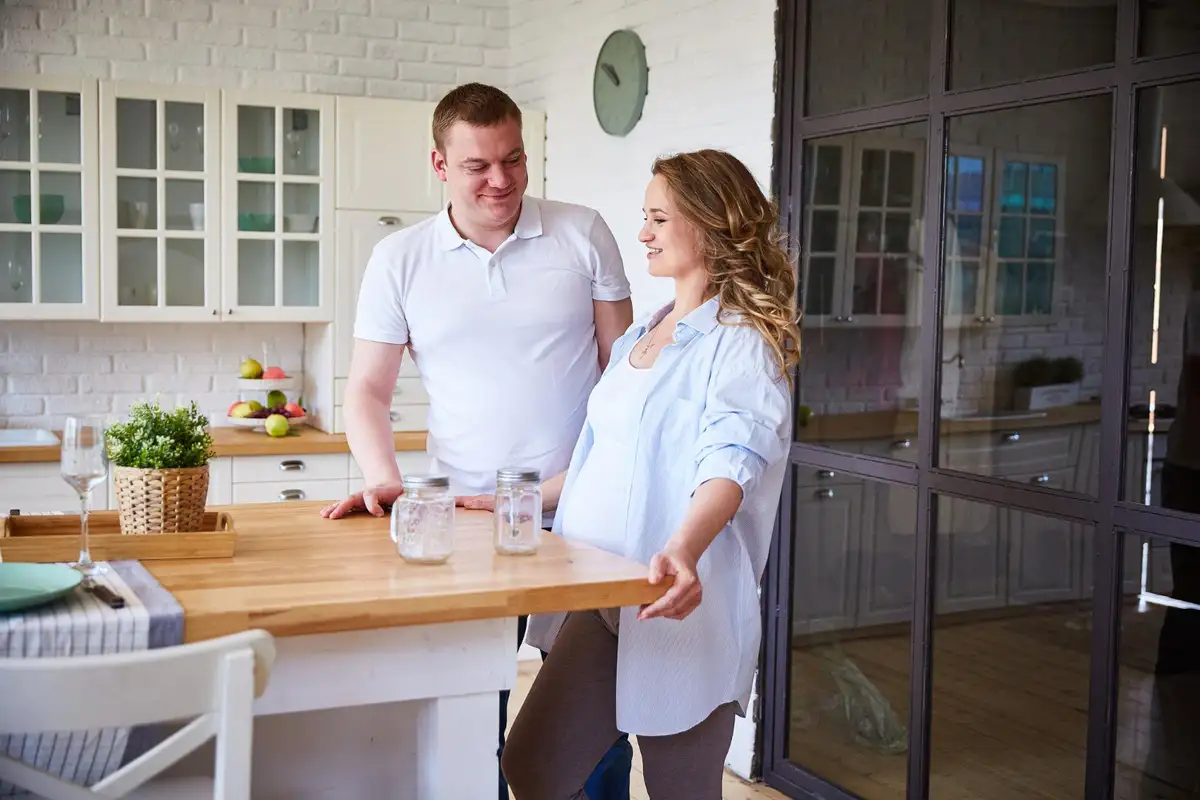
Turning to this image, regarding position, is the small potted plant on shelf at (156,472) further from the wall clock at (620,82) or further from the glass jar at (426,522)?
the wall clock at (620,82)

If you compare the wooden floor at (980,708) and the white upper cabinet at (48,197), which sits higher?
the white upper cabinet at (48,197)

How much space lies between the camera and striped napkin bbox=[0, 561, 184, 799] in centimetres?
166

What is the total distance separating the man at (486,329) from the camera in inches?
110

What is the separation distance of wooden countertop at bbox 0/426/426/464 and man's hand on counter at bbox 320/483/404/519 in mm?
2193

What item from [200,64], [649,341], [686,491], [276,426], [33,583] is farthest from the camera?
[200,64]

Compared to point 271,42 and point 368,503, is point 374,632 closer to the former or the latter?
point 368,503

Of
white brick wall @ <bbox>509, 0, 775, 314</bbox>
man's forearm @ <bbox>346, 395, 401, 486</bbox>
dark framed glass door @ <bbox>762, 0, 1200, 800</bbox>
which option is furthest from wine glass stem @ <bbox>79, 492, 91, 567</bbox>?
white brick wall @ <bbox>509, 0, 775, 314</bbox>

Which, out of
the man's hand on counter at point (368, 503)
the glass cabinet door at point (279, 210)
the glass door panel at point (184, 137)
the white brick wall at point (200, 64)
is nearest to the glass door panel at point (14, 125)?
the white brick wall at point (200, 64)

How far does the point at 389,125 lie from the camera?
16.4 feet

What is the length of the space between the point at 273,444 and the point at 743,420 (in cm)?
297

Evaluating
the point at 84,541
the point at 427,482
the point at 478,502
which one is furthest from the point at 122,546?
the point at 478,502

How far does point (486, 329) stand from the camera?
9.20 ft

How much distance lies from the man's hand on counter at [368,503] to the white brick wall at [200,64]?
291 cm

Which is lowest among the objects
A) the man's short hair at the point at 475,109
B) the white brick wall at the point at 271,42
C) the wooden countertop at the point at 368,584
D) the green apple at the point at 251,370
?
the wooden countertop at the point at 368,584
